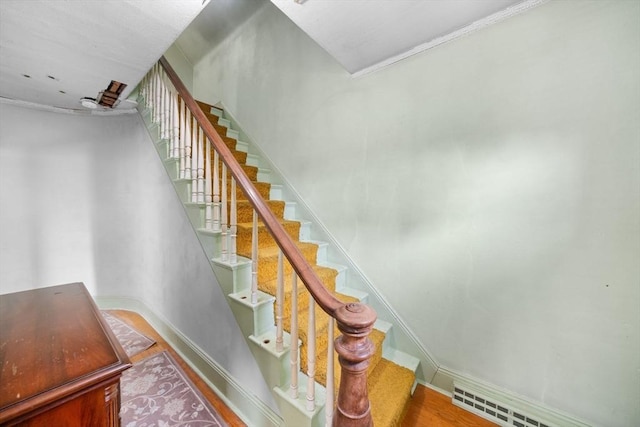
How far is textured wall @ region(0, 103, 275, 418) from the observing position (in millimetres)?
1826

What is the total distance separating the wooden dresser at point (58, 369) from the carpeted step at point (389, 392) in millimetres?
1123

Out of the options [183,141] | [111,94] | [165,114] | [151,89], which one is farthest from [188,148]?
[111,94]

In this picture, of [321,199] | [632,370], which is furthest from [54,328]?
[632,370]

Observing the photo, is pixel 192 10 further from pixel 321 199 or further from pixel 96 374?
pixel 96 374

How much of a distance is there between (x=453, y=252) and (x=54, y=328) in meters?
1.91

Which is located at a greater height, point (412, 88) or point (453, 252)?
point (412, 88)

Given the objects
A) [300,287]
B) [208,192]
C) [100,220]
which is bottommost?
[300,287]

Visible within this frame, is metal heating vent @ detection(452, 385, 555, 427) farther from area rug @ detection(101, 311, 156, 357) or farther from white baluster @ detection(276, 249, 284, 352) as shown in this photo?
area rug @ detection(101, 311, 156, 357)

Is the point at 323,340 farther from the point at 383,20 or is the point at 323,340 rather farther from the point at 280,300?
the point at 383,20

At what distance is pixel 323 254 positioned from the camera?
201 centimetres

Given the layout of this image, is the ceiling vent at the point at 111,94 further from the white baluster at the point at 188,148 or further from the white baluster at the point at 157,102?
the white baluster at the point at 188,148

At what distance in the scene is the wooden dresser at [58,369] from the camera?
0.54 meters

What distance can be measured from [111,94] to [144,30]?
118 cm

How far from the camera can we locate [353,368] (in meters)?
0.65
